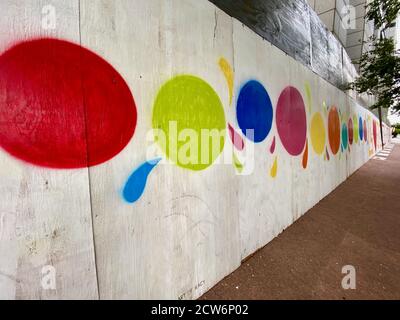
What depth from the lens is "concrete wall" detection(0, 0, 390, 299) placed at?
114 cm

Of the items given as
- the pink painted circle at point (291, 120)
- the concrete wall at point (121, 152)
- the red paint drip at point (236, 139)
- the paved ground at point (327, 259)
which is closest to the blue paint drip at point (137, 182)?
the concrete wall at point (121, 152)

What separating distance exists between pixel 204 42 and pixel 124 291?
7.05 feet

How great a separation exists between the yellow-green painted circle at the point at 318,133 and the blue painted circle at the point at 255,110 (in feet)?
6.21

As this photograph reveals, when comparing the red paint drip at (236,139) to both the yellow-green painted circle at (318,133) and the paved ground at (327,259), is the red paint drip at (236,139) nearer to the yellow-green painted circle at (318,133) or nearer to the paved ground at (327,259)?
the paved ground at (327,259)

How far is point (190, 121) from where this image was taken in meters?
1.92

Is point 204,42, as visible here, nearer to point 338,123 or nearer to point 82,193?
point 82,193

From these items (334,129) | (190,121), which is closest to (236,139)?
(190,121)

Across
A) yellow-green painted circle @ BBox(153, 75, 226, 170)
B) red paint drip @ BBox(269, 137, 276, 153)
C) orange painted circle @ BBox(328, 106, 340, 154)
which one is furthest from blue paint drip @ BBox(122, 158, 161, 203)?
orange painted circle @ BBox(328, 106, 340, 154)

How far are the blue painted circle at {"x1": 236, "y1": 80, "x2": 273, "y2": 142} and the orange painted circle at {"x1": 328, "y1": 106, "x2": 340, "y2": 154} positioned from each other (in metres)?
3.32

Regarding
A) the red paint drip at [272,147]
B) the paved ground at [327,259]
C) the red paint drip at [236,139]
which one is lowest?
the paved ground at [327,259]

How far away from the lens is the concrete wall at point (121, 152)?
3.75ft

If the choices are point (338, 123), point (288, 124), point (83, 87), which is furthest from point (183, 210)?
point (338, 123)

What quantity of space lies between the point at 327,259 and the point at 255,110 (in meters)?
2.01

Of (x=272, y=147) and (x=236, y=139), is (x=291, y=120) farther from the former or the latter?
(x=236, y=139)
